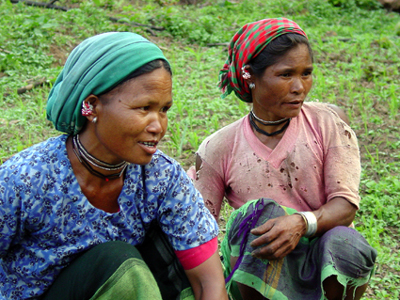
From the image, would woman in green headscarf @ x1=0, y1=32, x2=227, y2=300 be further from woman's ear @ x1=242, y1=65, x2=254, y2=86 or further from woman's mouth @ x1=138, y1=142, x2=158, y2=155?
woman's ear @ x1=242, y1=65, x2=254, y2=86

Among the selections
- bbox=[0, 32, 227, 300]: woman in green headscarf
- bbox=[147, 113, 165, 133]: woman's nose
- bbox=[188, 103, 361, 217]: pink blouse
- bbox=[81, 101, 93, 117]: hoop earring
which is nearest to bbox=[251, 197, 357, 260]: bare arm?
bbox=[188, 103, 361, 217]: pink blouse

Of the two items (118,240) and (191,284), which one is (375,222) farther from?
(118,240)

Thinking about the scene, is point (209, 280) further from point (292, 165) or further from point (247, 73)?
point (247, 73)

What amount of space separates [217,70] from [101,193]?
382 cm

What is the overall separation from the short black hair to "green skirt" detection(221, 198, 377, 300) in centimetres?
74

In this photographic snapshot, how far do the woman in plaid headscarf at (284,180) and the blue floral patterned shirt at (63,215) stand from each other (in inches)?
13.1

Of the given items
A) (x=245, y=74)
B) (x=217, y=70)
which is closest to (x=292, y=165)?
(x=245, y=74)

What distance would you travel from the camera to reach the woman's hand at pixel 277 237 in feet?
7.25

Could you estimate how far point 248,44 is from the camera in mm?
2633

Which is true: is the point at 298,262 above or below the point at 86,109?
below

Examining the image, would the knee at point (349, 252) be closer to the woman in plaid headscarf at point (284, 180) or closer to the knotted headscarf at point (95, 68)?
the woman in plaid headscarf at point (284, 180)

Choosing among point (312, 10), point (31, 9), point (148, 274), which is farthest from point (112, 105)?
point (312, 10)

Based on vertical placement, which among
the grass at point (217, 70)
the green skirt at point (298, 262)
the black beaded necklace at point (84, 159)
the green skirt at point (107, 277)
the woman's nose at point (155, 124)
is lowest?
the grass at point (217, 70)

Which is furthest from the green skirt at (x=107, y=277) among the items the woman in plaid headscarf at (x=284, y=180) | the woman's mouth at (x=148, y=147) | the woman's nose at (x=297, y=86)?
the woman's nose at (x=297, y=86)
